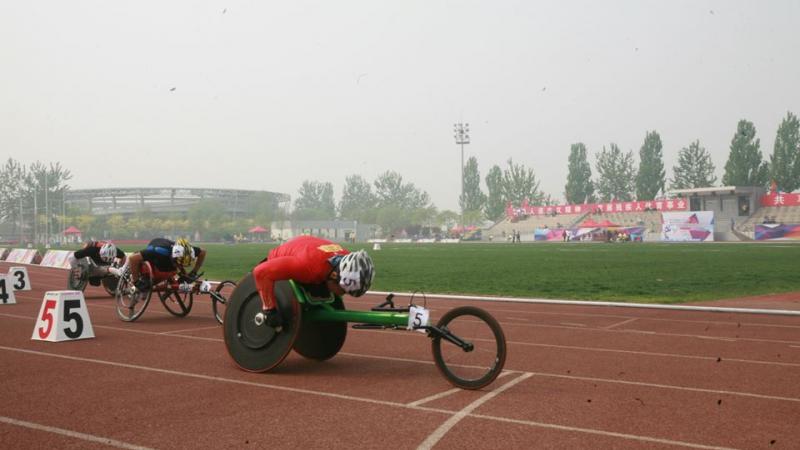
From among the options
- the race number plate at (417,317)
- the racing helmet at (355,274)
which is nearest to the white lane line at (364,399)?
the race number plate at (417,317)

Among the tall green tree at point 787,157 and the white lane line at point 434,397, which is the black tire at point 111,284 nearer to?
the white lane line at point 434,397

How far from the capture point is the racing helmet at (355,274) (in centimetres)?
712

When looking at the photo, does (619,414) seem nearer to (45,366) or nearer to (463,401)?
(463,401)

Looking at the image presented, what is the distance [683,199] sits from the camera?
8588 centimetres

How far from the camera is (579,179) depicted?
4513 inches

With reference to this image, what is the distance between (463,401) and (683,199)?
87.3 m

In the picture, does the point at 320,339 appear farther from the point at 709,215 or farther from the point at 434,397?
the point at 709,215

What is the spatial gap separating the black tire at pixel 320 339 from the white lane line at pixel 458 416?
2.33 meters

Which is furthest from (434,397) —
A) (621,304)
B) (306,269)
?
(621,304)

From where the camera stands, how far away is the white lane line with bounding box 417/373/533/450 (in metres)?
4.98

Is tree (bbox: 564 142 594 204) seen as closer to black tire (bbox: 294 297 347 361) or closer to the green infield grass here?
the green infield grass

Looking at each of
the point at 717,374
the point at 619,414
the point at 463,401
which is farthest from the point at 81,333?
the point at 717,374

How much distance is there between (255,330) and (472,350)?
258cm

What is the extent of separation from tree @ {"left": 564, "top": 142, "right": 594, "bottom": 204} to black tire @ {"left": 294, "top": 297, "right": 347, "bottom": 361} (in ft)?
360
